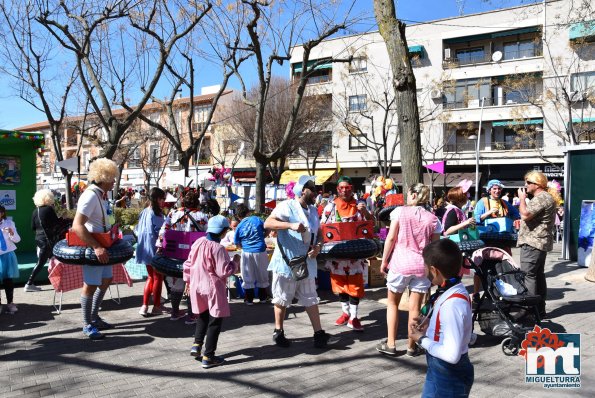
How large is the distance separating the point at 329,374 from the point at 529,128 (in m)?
34.9

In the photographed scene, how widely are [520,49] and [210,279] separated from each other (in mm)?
37768

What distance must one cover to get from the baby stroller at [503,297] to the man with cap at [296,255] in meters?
1.69

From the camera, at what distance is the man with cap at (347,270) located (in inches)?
233

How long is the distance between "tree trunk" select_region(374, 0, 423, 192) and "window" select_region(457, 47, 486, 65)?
109 feet

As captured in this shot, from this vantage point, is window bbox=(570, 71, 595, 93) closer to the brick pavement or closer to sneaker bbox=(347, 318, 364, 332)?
the brick pavement

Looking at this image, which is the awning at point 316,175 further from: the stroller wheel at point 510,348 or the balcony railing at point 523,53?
the stroller wheel at point 510,348

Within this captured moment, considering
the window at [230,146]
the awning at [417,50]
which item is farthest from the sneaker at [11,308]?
the awning at [417,50]

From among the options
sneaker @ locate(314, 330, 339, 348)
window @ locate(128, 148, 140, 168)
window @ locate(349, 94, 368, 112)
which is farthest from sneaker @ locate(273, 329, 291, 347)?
window @ locate(128, 148, 140, 168)

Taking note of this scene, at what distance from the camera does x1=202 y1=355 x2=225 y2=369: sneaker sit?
4586 mm

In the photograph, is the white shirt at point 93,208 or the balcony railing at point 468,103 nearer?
the white shirt at point 93,208

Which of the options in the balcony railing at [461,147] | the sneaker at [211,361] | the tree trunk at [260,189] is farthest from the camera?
the balcony railing at [461,147]

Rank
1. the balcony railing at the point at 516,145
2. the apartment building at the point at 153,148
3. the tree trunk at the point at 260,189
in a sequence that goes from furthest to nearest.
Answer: the apartment building at the point at 153,148, the balcony railing at the point at 516,145, the tree trunk at the point at 260,189

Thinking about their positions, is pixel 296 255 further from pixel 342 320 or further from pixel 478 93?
pixel 478 93

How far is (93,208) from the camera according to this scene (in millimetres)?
5180
